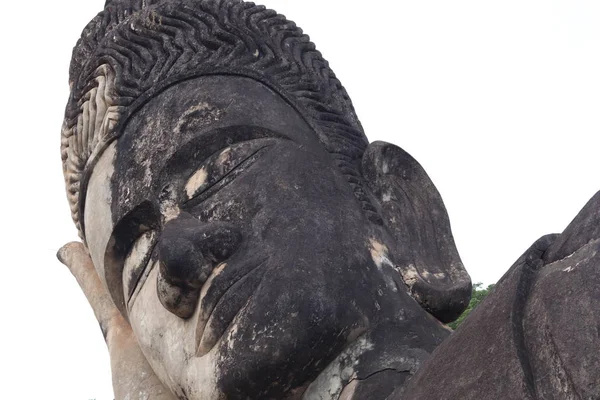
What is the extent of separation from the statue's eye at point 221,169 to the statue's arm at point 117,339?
1107 millimetres

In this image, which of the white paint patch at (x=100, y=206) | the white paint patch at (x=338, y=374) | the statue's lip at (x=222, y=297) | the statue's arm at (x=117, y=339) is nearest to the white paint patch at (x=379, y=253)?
the white paint patch at (x=338, y=374)

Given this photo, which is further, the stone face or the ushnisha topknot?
the ushnisha topknot

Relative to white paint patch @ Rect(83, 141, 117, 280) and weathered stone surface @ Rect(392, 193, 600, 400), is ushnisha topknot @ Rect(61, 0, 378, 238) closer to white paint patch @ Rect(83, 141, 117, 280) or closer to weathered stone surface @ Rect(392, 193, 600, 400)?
white paint patch @ Rect(83, 141, 117, 280)

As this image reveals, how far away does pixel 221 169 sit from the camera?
14.5 feet

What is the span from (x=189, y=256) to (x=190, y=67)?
3.81 feet

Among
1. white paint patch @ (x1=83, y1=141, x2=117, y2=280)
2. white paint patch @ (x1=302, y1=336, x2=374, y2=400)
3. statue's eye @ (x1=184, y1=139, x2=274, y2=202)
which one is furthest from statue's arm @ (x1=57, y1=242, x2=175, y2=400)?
white paint patch @ (x1=302, y1=336, x2=374, y2=400)

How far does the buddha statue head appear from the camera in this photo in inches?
154

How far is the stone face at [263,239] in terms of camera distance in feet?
10.2

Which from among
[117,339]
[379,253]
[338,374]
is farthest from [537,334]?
[117,339]

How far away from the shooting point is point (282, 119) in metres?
4.65

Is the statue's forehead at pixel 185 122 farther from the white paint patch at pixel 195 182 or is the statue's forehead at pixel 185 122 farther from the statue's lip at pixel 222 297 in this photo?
the statue's lip at pixel 222 297

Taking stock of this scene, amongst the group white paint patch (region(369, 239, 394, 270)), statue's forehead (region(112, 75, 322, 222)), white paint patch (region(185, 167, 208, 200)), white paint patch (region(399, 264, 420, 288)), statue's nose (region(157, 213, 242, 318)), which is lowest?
white paint patch (region(399, 264, 420, 288))

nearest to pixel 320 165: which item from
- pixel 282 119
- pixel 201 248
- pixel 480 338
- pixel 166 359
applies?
pixel 282 119

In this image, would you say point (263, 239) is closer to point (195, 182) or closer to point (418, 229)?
point (195, 182)
